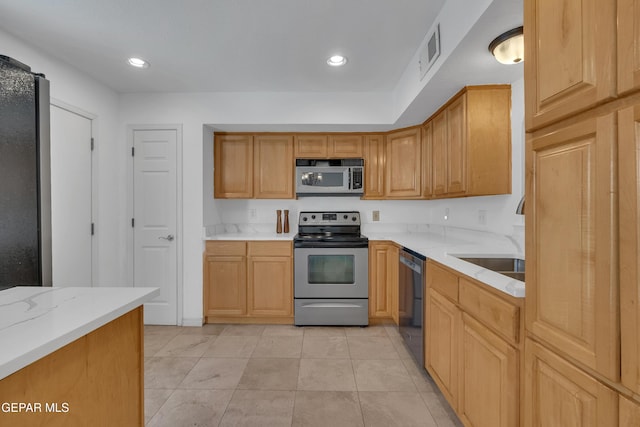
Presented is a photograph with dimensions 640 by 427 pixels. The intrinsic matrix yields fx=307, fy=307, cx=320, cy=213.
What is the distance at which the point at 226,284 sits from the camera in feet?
10.4

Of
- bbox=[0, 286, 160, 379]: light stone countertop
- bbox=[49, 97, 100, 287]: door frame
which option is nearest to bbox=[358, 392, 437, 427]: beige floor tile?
bbox=[0, 286, 160, 379]: light stone countertop

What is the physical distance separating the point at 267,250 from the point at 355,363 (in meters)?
1.37

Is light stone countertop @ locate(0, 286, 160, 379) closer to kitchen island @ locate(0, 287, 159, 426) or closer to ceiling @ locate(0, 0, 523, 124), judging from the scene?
kitchen island @ locate(0, 287, 159, 426)

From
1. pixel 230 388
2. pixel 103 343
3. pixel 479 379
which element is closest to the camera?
pixel 103 343

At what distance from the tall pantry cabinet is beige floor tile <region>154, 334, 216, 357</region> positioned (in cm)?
239

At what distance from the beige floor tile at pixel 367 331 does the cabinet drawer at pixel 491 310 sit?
153 cm

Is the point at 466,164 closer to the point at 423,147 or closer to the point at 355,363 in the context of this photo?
the point at 423,147

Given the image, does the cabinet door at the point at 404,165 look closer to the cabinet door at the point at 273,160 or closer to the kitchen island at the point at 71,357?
the cabinet door at the point at 273,160

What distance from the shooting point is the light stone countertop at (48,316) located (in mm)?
628

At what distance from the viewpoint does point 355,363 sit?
239 cm

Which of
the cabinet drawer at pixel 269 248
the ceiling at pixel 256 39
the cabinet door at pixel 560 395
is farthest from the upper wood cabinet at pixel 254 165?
the cabinet door at pixel 560 395

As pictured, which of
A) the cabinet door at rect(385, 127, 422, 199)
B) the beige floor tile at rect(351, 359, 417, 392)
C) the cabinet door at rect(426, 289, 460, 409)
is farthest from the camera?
the cabinet door at rect(385, 127, 422, 199)

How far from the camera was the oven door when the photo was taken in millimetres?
3125

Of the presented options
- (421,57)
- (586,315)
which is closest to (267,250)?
(421,57)
